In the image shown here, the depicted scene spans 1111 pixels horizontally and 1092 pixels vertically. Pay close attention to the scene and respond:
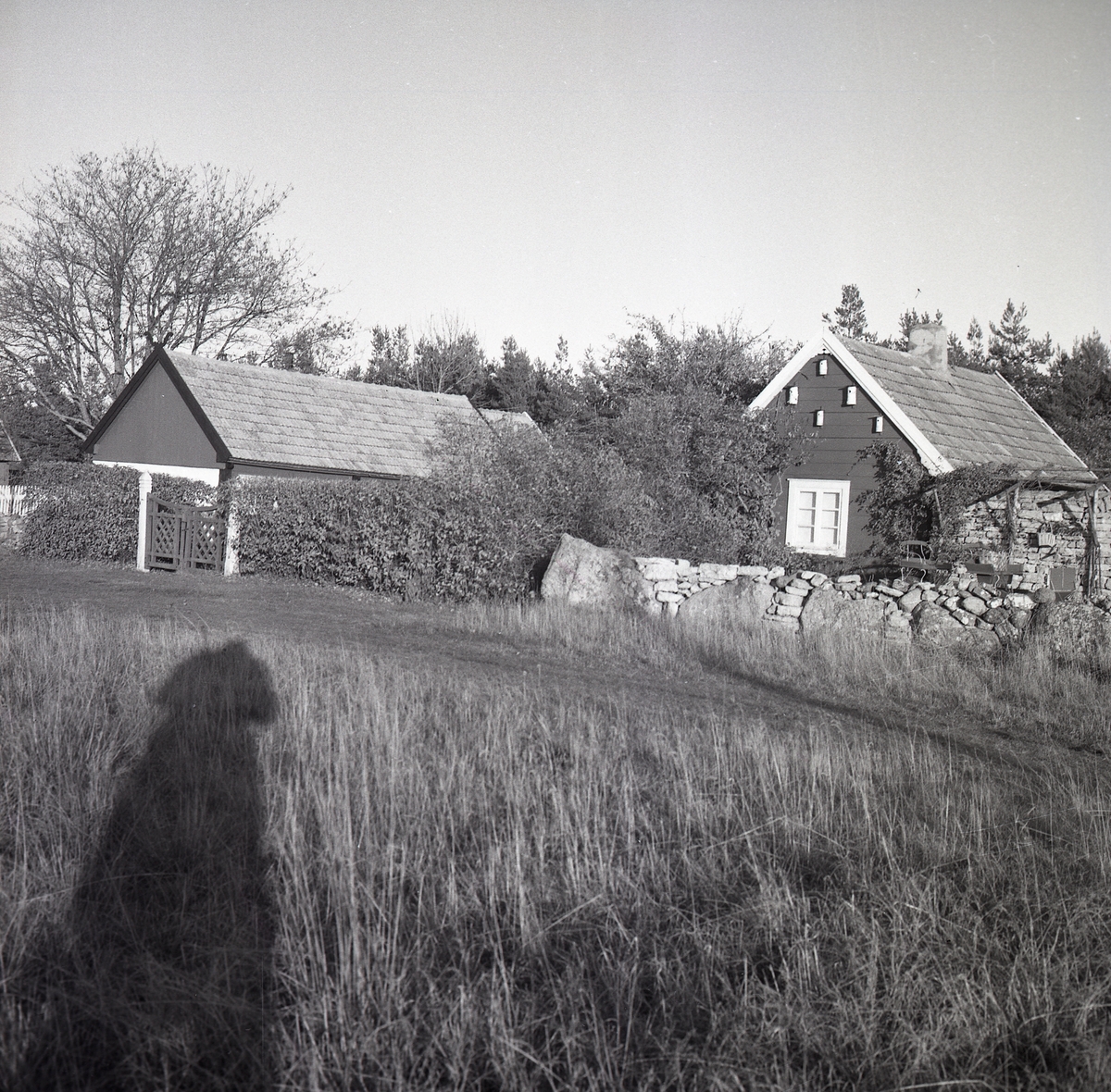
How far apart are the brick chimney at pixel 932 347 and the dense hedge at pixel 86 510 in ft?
56.0

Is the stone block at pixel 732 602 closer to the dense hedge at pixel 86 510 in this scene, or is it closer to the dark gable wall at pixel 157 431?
the dense hedge at pixel 86 510

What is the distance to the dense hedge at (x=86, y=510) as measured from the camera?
23.2 metres

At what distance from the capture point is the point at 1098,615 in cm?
1220

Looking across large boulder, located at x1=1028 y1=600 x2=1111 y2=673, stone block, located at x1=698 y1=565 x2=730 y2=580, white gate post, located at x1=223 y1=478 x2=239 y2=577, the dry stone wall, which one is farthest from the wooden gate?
large boulder, located at x1=1028 y1=600 x2=1111 y2=673

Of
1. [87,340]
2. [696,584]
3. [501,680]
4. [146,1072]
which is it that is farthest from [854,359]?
[87,340]

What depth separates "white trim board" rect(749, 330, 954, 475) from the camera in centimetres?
2136

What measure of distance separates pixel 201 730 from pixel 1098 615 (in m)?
9.83

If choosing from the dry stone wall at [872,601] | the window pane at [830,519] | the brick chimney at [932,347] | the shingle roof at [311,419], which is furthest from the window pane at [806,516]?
the shingle roof at [311,419]

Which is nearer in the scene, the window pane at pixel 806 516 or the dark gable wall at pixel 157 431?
the window pane at pixel 806 516

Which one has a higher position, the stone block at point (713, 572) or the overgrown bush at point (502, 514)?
the overgrown bush at point (502, 514)

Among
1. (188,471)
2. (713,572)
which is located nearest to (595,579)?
(713,572)

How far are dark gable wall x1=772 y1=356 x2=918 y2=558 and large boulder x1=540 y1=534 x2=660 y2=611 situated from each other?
7725 mm

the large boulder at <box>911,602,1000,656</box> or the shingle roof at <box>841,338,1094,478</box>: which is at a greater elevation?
the shingle roof at <box>841,338,1094,478</box>

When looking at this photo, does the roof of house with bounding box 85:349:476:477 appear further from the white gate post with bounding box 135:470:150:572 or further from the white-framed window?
the white-framed window
